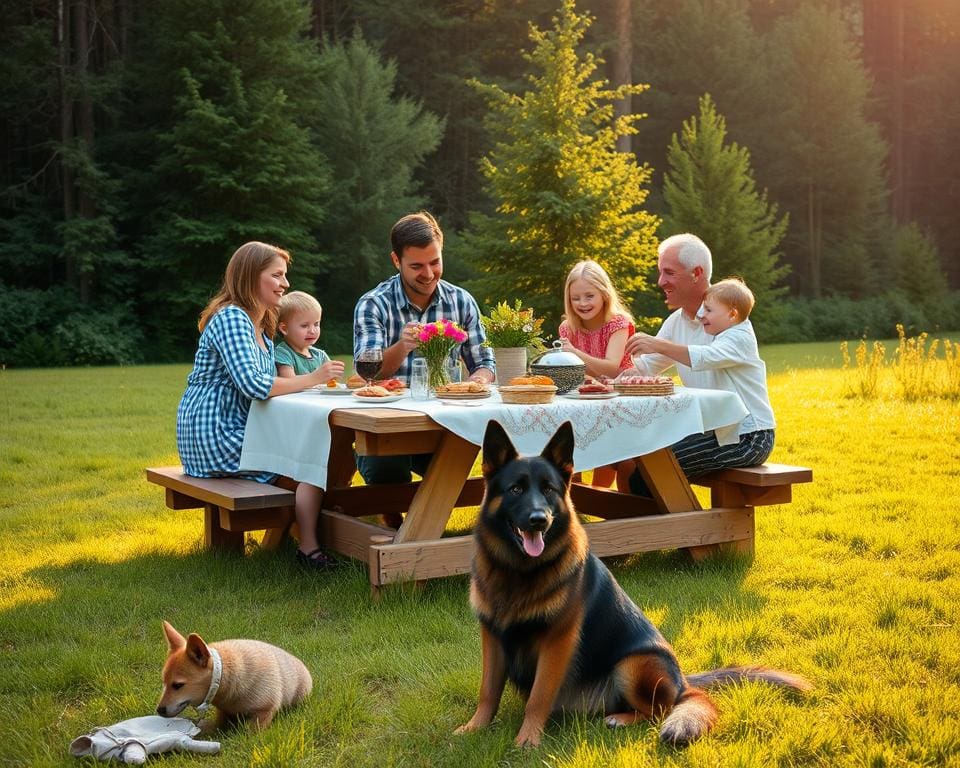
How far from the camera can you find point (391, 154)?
1158 inches

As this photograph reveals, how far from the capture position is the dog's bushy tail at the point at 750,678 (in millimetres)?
3301

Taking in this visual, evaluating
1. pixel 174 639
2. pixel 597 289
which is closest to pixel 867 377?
pixel 597 289

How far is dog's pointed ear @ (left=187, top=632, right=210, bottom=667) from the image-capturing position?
2.99 metres

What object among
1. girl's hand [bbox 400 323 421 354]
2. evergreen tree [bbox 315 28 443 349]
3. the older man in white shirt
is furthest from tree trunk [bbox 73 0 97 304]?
the older man in white shirt

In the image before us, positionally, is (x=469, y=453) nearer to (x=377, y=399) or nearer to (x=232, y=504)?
(x=377, y=399)

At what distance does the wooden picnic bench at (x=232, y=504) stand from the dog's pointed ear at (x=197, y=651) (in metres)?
1.76

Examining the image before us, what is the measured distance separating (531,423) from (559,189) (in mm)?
15323

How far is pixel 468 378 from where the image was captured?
5.83 metres

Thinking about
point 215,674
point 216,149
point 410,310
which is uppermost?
point 216,149

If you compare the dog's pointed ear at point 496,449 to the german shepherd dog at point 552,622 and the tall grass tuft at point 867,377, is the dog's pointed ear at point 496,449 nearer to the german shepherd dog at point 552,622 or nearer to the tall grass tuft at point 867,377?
the german shepherd dog at point 552,622

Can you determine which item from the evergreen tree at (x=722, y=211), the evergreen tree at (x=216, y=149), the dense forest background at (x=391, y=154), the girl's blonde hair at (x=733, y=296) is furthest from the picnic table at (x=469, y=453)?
the evergreen tree at (x=722, y=211)

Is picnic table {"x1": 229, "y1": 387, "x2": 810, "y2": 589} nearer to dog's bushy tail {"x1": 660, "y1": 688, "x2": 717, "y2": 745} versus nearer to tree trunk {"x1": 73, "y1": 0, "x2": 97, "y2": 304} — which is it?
dog's bushy tail {"x1": 660, "y1": 688, "x2": 717, "y2": 745}

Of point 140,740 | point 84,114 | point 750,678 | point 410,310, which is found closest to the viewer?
point 140,740

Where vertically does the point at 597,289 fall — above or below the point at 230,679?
above
